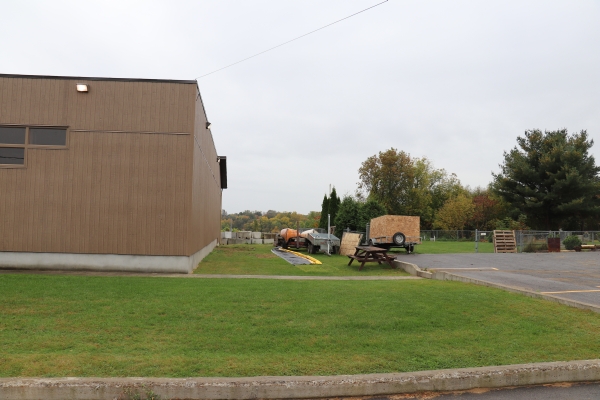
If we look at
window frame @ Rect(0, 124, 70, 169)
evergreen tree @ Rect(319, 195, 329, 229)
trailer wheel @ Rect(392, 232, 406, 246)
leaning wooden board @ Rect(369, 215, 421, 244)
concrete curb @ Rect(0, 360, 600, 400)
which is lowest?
concrete curb @ Rect(0, 360, 600, 400)

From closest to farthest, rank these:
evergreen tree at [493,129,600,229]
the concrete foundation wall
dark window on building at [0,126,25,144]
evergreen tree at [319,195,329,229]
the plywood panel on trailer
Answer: the concrete foundation wall
dark window on building at [0,126,25,144]
the plywood panel on trailer
evergreen tree at [493,129,600,229]
evergreen tree at [319,195,329,229]

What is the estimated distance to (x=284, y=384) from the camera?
15.3 feet

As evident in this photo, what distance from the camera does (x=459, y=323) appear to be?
7164mm

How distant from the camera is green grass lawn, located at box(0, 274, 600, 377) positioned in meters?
5.20

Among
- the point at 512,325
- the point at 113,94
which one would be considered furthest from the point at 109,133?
the point at 512,325

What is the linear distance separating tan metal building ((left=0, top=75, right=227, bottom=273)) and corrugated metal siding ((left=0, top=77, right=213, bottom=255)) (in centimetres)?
3

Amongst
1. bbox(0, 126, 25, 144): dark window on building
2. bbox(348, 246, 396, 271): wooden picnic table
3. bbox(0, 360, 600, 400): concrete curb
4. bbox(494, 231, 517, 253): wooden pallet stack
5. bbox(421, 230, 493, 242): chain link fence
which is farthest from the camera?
bbox(421, 230, 493, 242): chain link fence

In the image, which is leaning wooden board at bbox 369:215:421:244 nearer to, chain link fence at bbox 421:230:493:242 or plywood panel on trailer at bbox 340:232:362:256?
plywood panel on trailer at bbox 340:232:362:256

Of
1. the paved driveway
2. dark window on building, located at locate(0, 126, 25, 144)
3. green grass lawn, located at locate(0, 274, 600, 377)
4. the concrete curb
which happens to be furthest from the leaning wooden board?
the concrete curb

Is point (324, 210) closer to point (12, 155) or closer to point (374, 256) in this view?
point (374, 256)

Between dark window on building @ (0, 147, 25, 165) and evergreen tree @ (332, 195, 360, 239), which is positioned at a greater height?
dark window on building @ (0, 147, 25, 165)

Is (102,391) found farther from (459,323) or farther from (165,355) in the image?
(459,323)

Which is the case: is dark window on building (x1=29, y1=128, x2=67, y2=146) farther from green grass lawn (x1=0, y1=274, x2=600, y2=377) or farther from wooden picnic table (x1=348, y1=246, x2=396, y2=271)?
wooden picnic table (x1=348, y1=246, x2=396, y2=271)

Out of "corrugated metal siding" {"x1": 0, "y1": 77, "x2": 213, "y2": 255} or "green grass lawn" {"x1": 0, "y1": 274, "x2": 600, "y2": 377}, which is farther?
"corrugated metal siding" {"x1": 0, "y1": 77, "x2": 213, "y2": 255}
